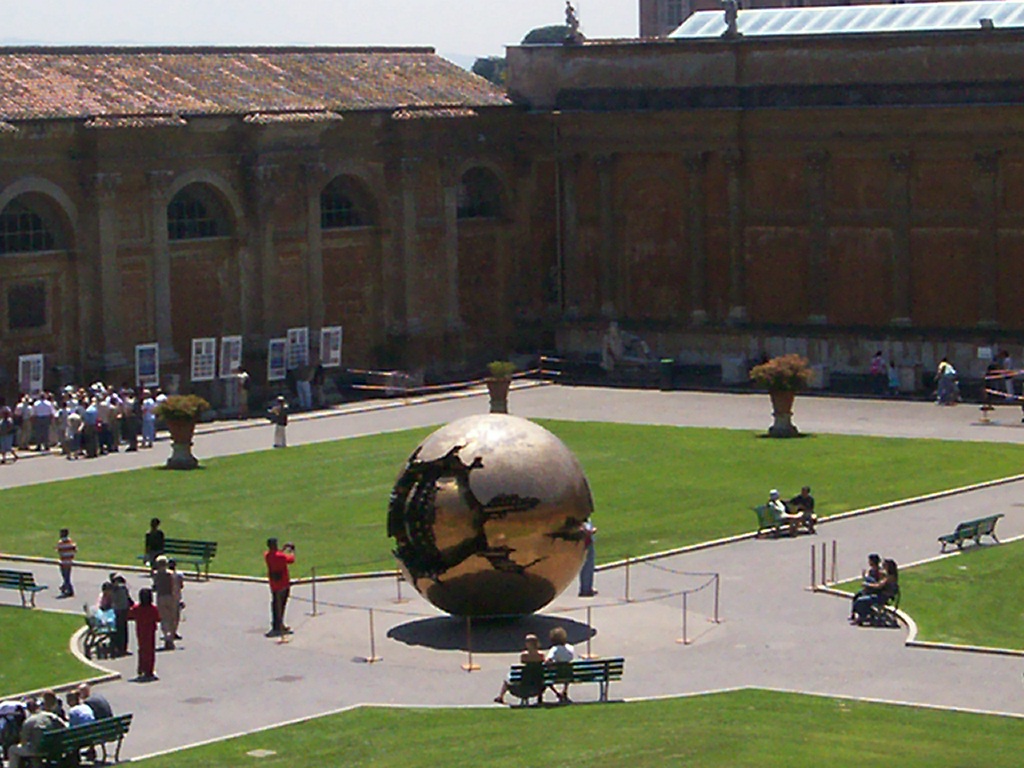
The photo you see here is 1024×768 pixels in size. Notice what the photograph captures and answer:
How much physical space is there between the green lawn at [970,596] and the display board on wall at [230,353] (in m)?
27.5

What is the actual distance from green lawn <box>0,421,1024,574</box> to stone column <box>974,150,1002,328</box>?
12.4 metres

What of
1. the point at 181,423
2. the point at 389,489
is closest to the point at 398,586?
the point at 389,489

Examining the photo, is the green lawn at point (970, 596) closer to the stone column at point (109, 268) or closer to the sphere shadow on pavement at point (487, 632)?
the sphere shadow on pavement at point (487, 632)

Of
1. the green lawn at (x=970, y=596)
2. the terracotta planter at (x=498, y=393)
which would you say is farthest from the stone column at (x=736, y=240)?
the green lawn at (x=970, y=596)

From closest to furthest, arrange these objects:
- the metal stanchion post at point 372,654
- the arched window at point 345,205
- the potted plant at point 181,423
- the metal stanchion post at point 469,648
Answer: the metal stanchion post at point 469,648 < the metal stanchion post at point 372,654 < the potted plant at point 181,423 < the arched window at point 345,205

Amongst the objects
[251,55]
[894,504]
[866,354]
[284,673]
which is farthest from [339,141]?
[284,673]

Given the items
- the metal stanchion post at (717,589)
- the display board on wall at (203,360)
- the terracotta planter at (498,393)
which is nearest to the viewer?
the metal stanchion post at (717,589)

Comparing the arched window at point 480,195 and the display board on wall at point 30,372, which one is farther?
the arched window at point 480,195

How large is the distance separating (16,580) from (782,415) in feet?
80.5

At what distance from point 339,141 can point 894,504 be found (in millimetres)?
26874

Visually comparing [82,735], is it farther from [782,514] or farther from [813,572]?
[782,514]

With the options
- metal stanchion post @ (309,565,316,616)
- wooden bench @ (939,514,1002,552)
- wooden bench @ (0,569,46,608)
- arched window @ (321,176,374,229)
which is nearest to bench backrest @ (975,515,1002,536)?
wooden bench @ (939,514,1002,552)

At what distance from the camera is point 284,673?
38.6 m

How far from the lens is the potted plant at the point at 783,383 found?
6275cm
